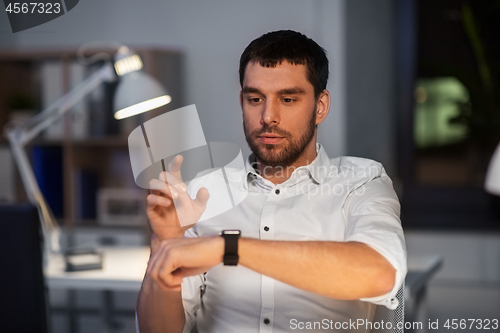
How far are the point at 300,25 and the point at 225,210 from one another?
38cm

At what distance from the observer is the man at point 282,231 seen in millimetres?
761

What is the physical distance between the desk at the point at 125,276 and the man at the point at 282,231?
0.76 metres

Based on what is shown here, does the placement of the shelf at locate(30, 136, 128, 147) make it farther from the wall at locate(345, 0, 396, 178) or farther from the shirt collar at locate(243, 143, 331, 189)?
the shirt collar at locate(243, 143, 331, 189)

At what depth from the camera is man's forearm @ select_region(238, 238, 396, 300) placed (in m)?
0.75

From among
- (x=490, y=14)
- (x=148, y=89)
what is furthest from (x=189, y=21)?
(x=490, y=14)

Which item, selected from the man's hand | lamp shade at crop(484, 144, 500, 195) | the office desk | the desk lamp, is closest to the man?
the man's hand

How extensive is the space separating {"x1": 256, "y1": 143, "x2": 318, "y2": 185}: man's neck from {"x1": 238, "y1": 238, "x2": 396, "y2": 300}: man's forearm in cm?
19

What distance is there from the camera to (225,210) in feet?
3.27

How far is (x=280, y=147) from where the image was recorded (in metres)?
0.87

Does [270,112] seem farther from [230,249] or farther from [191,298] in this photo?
[191,298]

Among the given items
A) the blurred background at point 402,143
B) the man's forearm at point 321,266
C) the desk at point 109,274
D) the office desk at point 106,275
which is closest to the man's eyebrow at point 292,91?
the man's forearm at point 321,266

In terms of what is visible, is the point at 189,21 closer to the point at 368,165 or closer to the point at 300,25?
the point at 300,25

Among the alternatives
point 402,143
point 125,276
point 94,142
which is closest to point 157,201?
point 125,276

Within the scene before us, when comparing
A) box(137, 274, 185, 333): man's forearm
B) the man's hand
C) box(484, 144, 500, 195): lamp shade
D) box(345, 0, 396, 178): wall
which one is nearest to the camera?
the man's hand
